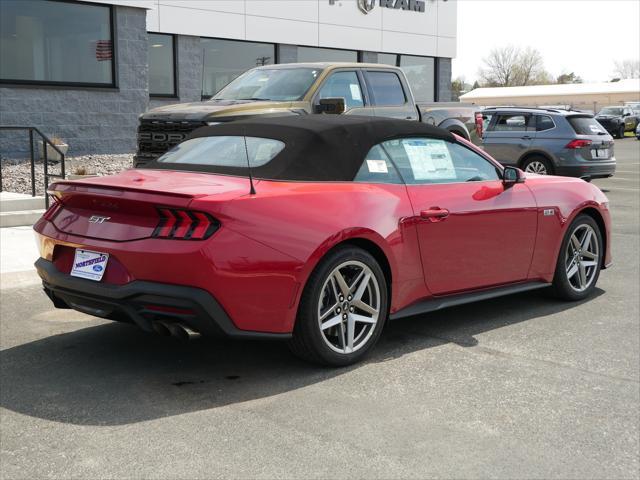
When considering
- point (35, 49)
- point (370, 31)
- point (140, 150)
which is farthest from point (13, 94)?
point (370, 31)

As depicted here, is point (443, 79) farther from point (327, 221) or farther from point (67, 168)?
point (327, 221)

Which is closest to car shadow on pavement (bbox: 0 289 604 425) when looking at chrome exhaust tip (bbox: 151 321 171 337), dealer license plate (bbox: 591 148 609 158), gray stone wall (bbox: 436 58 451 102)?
chrome exhaust tip (bbox: 151 321 171 337)

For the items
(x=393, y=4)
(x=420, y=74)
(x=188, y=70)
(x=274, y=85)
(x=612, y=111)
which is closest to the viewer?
(x=274, y=85)

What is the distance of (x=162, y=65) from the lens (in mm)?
21609

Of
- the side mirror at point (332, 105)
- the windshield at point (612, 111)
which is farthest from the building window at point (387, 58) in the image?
the windshield at point (612, 111)

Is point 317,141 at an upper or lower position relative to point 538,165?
upper

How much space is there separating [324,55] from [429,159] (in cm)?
2057

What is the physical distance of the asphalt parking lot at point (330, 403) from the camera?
3.70m

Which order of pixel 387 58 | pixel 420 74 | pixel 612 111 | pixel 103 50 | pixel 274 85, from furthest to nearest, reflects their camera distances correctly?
pixel 612 111, pixel 420 74, pixel 387 58, pixel 103 50, pixel 274 85

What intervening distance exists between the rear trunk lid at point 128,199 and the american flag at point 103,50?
14.1 metres

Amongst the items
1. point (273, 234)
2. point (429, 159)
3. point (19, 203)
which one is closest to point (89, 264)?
point (273, 234)

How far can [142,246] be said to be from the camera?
14.7 feet

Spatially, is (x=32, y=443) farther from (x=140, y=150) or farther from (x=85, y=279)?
(x=140, y=150)

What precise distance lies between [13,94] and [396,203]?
13804mm
